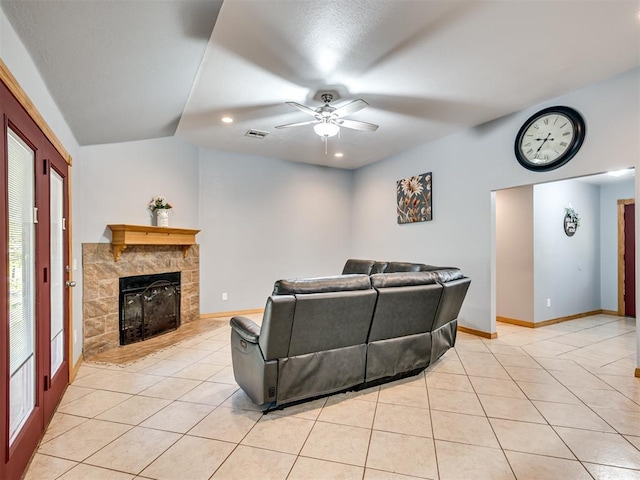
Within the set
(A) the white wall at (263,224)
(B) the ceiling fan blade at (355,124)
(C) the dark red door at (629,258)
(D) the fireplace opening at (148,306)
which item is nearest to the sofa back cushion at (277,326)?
(B) the ceiling fan blade at (355,124)

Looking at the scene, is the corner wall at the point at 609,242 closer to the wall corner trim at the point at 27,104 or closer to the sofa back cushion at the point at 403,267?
the sofa back cushion at the point at 403,267

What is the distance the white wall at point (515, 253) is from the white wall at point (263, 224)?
283 cm

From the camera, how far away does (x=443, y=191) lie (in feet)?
16.1

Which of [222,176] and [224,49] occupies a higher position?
[224,49]

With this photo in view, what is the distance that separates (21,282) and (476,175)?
15.5 ft

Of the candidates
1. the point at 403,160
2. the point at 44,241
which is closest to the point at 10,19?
the point at 44,241

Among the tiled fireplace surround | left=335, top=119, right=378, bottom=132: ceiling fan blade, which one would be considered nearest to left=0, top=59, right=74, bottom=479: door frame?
the tiled fireplace surround

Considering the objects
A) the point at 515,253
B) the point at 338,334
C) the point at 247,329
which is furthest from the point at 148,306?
the point at 515,253

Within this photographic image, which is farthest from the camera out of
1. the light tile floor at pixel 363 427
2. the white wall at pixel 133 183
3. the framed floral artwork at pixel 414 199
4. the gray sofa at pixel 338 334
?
the framed floral artwork at pixel 414 199

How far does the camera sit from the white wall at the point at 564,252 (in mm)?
5008

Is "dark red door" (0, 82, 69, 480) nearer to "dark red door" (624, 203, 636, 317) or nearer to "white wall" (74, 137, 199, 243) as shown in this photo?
"white wall" (74, 137, 199, 243)

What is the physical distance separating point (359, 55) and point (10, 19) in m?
2.15

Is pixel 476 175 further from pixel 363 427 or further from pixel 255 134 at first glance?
pixel 363 427

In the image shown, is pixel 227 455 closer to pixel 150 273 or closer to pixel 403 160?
pixel 150 273
